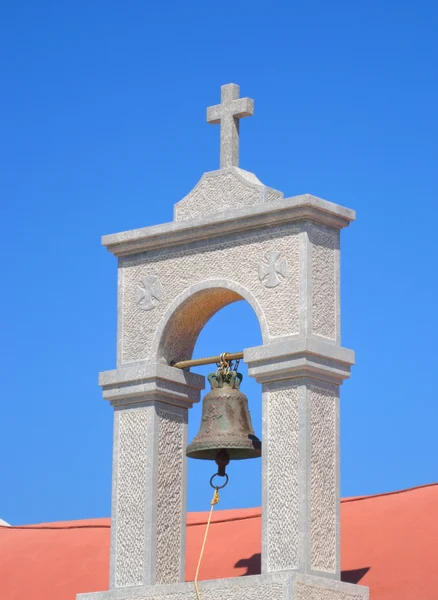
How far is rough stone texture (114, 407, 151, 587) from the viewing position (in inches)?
472

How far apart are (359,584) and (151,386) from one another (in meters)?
1.93

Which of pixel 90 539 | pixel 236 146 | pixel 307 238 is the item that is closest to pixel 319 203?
pixel 307 238

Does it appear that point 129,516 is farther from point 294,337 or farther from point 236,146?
point 236,146

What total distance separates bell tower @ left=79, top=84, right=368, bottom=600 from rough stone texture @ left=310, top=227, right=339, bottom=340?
10 mm

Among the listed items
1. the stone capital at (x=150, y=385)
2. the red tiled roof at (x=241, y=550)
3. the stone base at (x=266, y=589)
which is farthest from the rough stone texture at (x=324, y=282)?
the red tiled roof at (x=241, y=550)

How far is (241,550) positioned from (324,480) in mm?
2109

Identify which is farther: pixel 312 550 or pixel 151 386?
pixel 151 386

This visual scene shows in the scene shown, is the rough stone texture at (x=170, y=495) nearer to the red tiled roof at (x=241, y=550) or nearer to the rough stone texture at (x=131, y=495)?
the rough stone texture at (x=131, y=495)

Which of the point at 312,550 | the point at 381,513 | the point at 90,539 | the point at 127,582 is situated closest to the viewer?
the point at 312,550

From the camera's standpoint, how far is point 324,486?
11.4 metres

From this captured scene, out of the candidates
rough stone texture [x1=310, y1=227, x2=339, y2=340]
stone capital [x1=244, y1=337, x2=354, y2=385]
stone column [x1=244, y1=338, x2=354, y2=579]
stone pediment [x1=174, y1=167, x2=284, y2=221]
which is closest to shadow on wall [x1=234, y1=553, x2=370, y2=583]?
stone column [x1=244, y1=338, x2=354, y2=579]

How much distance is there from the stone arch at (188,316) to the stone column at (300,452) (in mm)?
589

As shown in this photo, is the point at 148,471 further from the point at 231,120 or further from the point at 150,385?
the point at 231,120

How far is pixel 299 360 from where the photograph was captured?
11383 millimetres
